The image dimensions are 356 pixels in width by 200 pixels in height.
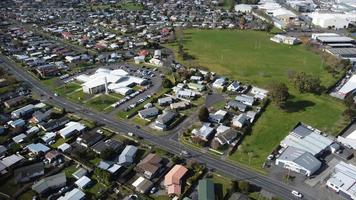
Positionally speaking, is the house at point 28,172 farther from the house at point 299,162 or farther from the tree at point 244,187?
the house at point 299,162

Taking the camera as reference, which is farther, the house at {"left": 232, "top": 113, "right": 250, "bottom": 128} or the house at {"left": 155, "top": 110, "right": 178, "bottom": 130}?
the house at {"left": 232, "top": 113, "right": 250, "bottom": 128}

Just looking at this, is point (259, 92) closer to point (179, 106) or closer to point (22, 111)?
point (179, 106)

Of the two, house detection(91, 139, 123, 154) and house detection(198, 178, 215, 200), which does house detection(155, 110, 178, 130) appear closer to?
house detection(91, 139, 123, 154)

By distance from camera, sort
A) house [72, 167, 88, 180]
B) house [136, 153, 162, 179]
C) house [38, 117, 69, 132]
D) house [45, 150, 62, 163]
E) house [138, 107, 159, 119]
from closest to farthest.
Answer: house [72, 167, 88, 180] < house [136, 153, 162, 179] < house [45, 150, 62, 163] < house [38, 117, 69, 132] < house [138, 107, 159, 119]

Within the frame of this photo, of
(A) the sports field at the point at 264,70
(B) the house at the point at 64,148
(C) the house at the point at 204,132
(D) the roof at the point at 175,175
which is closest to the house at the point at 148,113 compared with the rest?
(C) the house at the point at 204,132

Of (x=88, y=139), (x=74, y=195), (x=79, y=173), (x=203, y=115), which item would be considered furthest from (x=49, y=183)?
(x=203, y=115)

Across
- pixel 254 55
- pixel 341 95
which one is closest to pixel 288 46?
pixel 254 55

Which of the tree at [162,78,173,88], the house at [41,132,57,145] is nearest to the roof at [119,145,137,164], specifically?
the house at [41,132,57,145]
